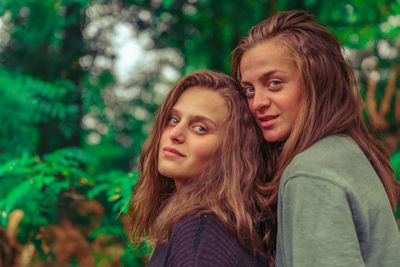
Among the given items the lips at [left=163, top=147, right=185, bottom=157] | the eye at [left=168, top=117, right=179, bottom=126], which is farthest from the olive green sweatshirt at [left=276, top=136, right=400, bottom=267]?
the eye at [left=168, top=117, right=179, bottom=126]

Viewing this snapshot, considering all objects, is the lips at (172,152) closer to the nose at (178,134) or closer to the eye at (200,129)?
the nose at (178,134)

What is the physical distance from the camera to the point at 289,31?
2.12 meters

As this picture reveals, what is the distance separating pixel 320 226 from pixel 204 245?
468 millimetres

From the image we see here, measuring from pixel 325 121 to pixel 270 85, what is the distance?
0.31 m

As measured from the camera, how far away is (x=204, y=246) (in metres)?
1.72

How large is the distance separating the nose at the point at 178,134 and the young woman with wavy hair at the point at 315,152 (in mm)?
372

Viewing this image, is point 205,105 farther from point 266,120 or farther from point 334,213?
point 334,213

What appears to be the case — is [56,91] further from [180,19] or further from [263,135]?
[263,135]

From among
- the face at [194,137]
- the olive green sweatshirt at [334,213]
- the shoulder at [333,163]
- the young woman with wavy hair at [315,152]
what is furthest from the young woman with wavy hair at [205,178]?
the shoulder at [333,163]

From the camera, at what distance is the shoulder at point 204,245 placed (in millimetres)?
1708

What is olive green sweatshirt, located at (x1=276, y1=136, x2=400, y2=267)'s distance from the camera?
4.99 ft

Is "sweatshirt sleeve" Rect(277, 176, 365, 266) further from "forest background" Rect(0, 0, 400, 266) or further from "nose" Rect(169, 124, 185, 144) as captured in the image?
"forest background" Rect(0, 0, 400, 266)

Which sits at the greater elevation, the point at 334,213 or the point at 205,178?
the point at 334,213

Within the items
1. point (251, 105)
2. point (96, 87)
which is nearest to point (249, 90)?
point (251, 105)
